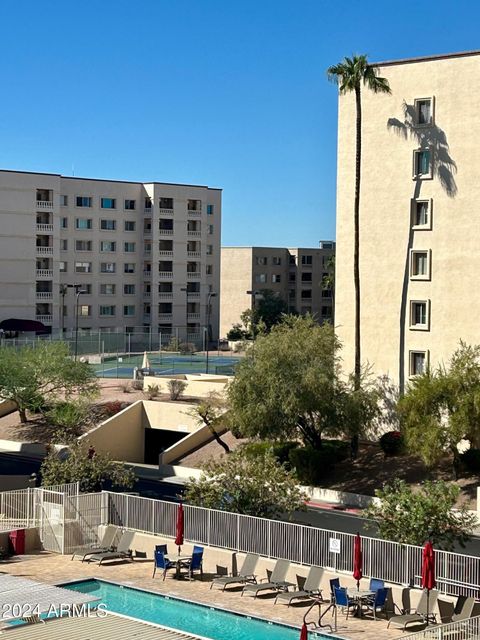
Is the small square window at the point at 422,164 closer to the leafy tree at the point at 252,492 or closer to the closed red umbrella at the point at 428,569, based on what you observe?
the leafy tree at the point at 252,492

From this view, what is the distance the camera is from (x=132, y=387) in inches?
2847

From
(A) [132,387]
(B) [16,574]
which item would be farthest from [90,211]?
(B) [16,574]

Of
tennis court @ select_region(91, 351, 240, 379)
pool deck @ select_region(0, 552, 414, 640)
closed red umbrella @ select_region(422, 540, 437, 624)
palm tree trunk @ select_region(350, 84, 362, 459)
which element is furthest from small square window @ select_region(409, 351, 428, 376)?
closed red umbrella @ select_region(422, 540, 437, 624)

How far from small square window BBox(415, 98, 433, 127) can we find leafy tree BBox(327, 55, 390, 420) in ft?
5.82

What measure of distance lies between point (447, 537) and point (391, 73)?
31.3 metres

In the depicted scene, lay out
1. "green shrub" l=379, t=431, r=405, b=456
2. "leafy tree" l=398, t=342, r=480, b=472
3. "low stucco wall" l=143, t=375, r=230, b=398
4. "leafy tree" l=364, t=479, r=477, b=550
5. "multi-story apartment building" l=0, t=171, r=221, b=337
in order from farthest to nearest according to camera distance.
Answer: "multi-story apartment building" l=0, t=171, r=221, b=337 → "low stucco wall" l=143, t=375, r=230, b=398 → "green shrub" l=379, t=431, r=405, b=456 → "leafy tree" l=398, t=342, r=480, b=472 → "leafy tree" l=364, t=479, r=477, b=550

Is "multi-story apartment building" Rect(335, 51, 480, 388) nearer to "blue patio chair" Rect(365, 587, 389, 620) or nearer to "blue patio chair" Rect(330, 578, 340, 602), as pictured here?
"blue patio chair" Rect(330, 578, 340, 602)

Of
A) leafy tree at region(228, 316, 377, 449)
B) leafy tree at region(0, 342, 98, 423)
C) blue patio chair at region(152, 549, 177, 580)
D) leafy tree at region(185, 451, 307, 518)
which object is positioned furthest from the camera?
leafy tree at region(0, 342, 98, 423)

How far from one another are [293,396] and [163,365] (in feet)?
98.5

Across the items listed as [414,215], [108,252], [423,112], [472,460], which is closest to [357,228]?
[414,215]

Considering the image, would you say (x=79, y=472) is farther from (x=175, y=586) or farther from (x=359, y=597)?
(x=359, y=597)

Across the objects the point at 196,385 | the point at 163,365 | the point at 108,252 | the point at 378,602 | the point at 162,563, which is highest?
the point at 108,252

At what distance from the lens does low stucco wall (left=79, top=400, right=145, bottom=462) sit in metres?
61.2

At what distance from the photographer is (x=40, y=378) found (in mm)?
67438
